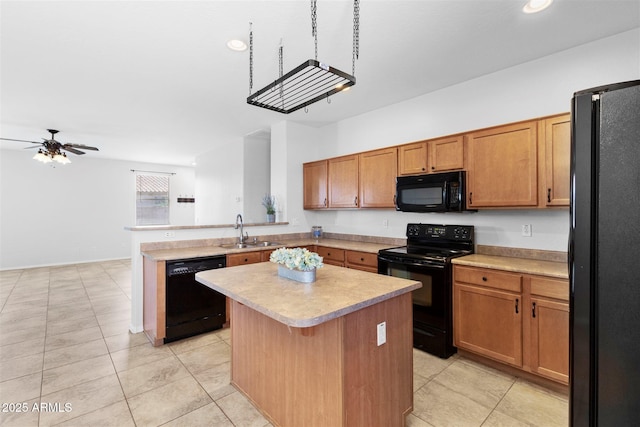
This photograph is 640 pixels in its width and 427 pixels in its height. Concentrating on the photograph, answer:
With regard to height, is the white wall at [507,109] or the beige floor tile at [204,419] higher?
the white wall at [507,109]

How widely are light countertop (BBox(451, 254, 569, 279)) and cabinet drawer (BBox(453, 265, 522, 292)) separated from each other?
5 cm

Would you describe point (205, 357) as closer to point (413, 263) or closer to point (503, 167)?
point (413, 263)

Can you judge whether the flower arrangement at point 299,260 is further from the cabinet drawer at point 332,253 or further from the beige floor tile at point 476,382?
the cabinet drawer at point 332,253

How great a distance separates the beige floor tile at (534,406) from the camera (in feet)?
6.36

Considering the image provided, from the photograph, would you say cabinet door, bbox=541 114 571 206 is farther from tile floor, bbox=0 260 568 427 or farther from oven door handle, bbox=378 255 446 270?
tile floor, bbox=0 260 568 427

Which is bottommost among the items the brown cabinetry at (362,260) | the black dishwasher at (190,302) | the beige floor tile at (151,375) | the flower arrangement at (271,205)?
the beige floor tile at (151,375)

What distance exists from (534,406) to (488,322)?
620mm

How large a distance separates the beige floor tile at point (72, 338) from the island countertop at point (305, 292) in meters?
2.19

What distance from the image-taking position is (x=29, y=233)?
22.4ft

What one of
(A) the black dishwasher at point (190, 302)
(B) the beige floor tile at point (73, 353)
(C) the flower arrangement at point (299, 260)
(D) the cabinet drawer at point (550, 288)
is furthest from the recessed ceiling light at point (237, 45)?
(B) the beige floor tile at point (73, 353)

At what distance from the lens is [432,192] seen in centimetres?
314

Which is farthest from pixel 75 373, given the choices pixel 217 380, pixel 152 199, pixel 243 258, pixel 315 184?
pixel 152 199

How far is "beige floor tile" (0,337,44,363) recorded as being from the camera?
2818mm

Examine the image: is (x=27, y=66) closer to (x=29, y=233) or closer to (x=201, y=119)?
(x=201, y=119)
